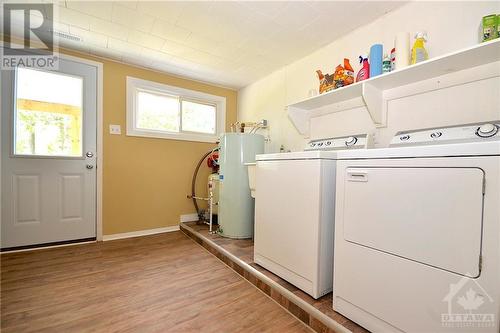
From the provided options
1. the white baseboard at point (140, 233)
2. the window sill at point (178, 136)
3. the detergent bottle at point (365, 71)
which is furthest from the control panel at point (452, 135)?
the white baseboard at point (140, 233)

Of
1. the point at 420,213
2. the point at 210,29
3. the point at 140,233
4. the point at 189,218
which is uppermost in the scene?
the point at 210,29

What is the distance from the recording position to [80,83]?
259 cm

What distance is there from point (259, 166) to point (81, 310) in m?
1.54

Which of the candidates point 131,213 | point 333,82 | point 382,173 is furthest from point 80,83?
point 382,173

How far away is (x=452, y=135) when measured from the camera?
1.25 metres

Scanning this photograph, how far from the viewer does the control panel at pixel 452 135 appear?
1102 millimetres

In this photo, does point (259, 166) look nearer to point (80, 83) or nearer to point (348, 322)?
point (348, 322)

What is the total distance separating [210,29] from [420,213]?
7.09 feet

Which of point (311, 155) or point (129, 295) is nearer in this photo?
point (311, 155)

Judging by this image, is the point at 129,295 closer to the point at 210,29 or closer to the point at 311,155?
the point at 311,155

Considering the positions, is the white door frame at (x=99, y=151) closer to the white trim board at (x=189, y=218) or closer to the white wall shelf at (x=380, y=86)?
the white trim board at (x=189, y=218)

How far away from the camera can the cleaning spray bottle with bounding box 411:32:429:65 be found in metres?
1.45

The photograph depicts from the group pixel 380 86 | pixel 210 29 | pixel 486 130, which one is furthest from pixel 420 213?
pixel 210 29

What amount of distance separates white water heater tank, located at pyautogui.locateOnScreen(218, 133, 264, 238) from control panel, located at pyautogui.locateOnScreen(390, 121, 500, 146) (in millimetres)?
1486
